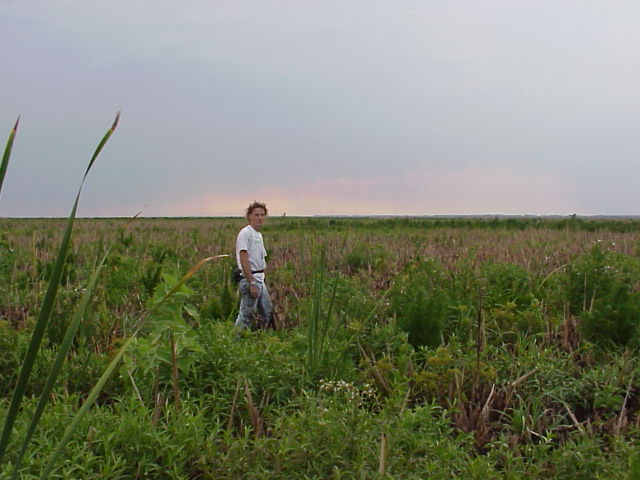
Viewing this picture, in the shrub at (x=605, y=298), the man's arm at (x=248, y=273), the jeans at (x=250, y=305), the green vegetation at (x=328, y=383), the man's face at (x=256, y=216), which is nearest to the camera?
the green vegetation at (x=328, y=383)

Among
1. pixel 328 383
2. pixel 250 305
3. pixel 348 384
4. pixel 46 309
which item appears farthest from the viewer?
pixel 250 305

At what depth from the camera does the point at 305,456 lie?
3131 mm

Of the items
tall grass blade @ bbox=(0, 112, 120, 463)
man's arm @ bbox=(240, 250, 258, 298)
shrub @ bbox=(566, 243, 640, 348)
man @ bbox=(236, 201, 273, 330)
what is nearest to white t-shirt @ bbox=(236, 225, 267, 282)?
man @ bbox=(236, 201, 273, 330)

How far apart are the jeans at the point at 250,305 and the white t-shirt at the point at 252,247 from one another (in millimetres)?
176

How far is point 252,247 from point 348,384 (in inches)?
131

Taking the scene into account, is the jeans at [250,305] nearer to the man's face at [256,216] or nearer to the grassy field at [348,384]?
Result: the grassy field at [348,384]

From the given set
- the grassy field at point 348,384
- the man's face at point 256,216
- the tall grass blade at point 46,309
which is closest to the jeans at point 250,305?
the grassy field at point 348,384

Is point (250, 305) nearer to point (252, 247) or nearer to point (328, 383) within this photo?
point (252, 247)

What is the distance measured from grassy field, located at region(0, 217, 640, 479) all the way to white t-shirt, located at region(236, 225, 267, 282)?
50 centimetres

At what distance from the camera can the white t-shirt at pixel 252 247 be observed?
260 inches

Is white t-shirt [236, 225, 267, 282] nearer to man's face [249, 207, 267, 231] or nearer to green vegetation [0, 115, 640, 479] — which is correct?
man's face [249, 207, 267, 231]

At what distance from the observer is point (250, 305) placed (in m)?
6.60

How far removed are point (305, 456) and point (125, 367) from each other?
1.64 m

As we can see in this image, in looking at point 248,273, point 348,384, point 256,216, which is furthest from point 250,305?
point 348,384
